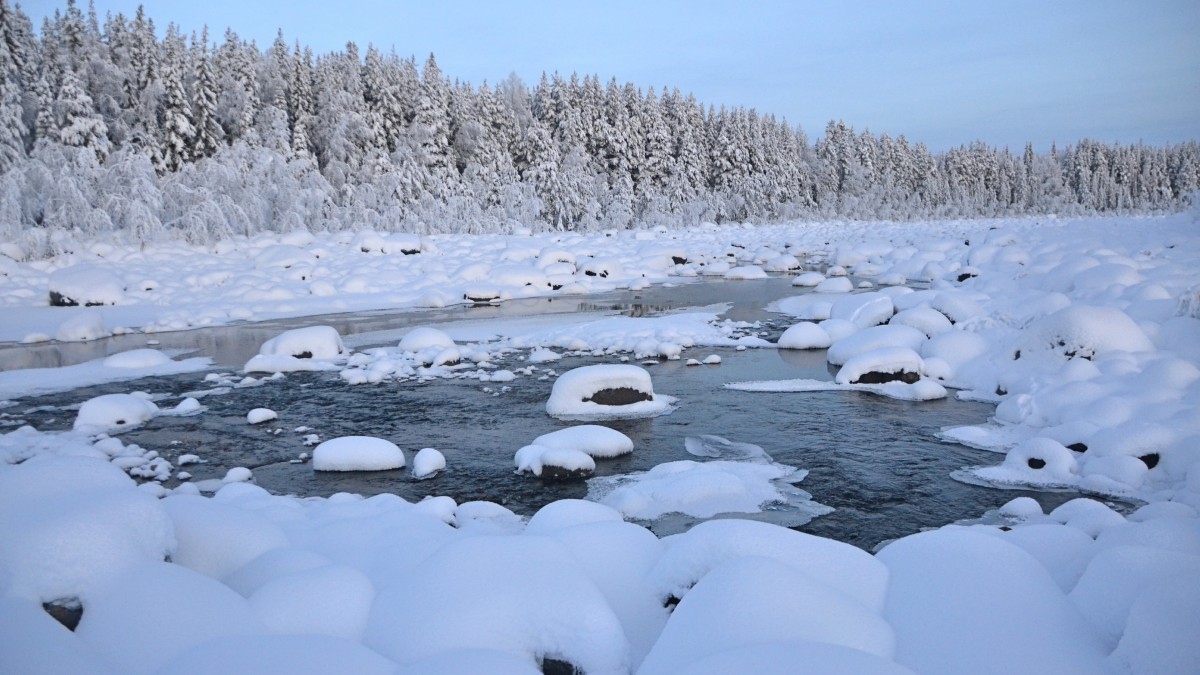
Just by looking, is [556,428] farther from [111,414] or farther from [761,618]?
[761,618]

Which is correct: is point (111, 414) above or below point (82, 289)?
below

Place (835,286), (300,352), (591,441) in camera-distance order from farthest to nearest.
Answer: (835,286) < (300,352) < (591,441)

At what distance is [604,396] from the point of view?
9102 mm

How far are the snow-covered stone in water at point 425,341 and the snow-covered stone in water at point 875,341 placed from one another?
22.0 feet

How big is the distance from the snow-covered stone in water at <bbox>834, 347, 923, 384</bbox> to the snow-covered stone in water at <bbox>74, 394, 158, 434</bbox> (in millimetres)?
9338

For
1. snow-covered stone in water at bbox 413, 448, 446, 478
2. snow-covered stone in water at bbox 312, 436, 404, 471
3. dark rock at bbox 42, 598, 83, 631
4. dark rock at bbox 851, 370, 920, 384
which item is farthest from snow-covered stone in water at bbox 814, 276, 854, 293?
dark rock at bbox 42, 598, 83, 631

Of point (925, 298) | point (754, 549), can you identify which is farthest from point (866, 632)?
point (925, 298)

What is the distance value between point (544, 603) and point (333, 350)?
35.4 ft

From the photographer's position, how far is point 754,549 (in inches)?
131

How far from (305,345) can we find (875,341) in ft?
31.9

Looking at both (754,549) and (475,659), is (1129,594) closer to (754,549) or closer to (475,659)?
(754,549)

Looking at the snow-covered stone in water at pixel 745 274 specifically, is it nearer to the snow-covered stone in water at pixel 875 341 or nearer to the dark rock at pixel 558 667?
the snow-covered stone in water at pixel 875 341

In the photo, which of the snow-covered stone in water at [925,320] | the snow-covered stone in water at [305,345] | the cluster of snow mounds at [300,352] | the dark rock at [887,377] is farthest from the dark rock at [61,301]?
the snow-covered stone in water at [925,320]

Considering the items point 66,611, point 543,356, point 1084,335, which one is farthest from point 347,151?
point 66,611
